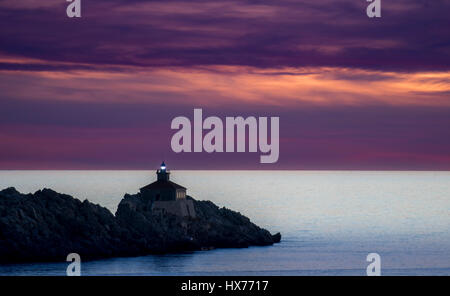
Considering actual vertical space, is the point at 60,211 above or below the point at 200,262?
above

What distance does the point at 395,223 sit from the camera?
163250mm

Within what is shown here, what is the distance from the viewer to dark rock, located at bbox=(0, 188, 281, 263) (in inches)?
3127

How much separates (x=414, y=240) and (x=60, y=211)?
220ft

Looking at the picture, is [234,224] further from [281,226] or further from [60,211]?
[281,226]

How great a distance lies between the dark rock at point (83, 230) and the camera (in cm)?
7944

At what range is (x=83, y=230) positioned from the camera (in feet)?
271

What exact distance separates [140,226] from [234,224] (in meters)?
15.7

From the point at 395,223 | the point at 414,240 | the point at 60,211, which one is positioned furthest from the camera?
the point at 395,223
